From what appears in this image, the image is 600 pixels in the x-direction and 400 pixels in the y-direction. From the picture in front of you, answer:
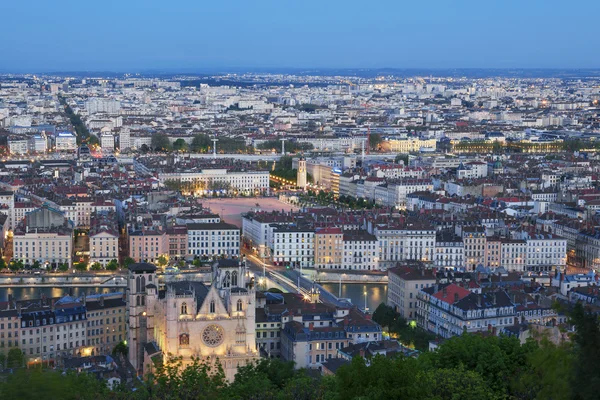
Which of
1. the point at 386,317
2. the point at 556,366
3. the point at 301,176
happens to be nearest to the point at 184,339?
the point at 386,317

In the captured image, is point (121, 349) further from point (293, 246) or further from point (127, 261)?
point (293, 246)

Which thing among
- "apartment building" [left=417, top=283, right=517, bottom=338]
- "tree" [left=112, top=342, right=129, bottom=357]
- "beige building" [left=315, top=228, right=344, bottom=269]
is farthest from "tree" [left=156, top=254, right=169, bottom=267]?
"tree" [left=112, top=342, right=129, bottom=357]

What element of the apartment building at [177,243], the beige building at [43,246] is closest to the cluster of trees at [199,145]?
the apartment building at [177,243]

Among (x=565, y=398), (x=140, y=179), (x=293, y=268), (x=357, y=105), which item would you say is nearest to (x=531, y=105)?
(x=357, y=105)

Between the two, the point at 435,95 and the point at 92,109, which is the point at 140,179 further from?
the point at 435,95

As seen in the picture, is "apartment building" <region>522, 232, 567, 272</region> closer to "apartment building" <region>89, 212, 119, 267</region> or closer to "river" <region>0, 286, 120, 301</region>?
"river" <region>0, 286, 120, 301</region>

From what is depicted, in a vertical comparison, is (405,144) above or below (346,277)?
above
